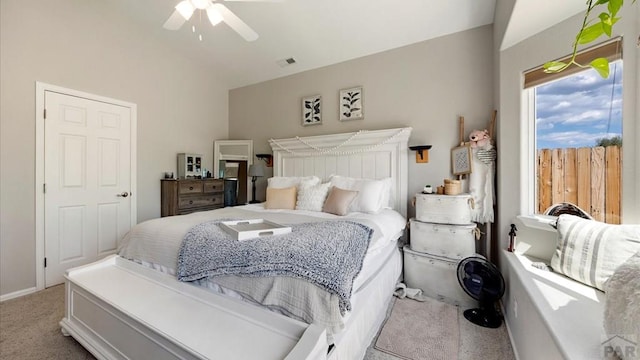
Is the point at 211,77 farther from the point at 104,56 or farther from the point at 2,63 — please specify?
the point at 2,63

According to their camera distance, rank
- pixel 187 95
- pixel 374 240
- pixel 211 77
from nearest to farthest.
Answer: pixel 374 240 < pixel 187 95 < pixel 211 77

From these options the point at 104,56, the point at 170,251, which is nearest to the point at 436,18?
the point at 170,251

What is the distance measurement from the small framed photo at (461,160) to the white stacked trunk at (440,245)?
1.20ft

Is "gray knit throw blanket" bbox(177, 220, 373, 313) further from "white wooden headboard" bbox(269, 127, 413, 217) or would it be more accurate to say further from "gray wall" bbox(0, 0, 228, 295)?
"gray wall" bbox(0, 0, 228, 295)

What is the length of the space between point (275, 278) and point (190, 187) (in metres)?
2.94

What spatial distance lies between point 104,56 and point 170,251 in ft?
9.77

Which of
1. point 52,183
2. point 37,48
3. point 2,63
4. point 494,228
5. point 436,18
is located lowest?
point 494,228

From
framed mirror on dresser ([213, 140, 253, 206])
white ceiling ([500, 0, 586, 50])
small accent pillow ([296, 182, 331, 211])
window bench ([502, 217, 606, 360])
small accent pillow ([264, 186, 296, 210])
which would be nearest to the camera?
window bench ([502, 217, 606, 360])

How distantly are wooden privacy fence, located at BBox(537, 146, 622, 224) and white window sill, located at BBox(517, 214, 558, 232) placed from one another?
107 millimetres

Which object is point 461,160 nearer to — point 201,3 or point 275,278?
point 275,278

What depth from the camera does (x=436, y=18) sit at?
2.73 m

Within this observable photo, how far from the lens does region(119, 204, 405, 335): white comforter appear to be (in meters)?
1.21

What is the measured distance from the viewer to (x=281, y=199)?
120 inches

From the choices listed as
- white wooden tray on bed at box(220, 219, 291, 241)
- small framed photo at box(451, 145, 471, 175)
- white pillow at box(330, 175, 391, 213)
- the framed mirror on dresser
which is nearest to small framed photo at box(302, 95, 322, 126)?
the framed mirror on dresser
